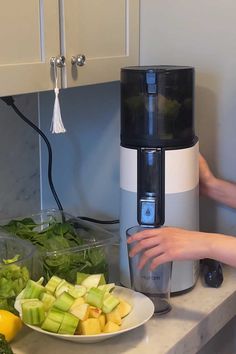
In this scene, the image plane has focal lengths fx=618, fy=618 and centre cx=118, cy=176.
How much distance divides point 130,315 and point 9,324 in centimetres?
25

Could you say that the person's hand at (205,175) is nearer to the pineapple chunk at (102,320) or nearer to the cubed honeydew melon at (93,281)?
the cubed honeydew melon at (93,281)

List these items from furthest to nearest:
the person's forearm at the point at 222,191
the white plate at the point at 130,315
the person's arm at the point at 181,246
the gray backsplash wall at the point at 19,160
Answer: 1. the gray backsplash wall at the point at 19,160
2. the person's forearm at the point at 222,191
3. the person's arm at the point at 181,246
4. the white plate at the point at 130,315

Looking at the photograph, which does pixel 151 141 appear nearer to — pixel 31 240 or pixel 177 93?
pixel 177 93

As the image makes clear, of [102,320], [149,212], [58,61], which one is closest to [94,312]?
[102,320]

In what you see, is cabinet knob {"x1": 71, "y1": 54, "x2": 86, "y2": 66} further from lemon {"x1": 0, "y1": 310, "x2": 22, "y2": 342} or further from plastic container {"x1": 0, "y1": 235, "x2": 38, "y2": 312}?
lemon {"x1": 0, "y1": 310, "x2": 22, "y2": 342}

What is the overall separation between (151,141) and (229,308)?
442mm

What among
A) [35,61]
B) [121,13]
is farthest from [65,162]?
[35,61]

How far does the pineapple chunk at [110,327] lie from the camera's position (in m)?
1.20

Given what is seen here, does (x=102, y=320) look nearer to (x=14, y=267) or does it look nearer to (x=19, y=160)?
(x=14, y=267)

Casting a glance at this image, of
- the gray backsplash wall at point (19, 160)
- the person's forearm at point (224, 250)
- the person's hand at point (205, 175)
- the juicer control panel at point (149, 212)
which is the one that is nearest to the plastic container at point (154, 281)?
the juicer control panel at point (149, 212)

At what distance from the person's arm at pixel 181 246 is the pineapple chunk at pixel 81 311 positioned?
0.59 feet

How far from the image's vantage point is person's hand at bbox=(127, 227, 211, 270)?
50.2 inches

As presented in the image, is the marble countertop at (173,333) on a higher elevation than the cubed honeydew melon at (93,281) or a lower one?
lower

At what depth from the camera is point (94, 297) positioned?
1224 mm
